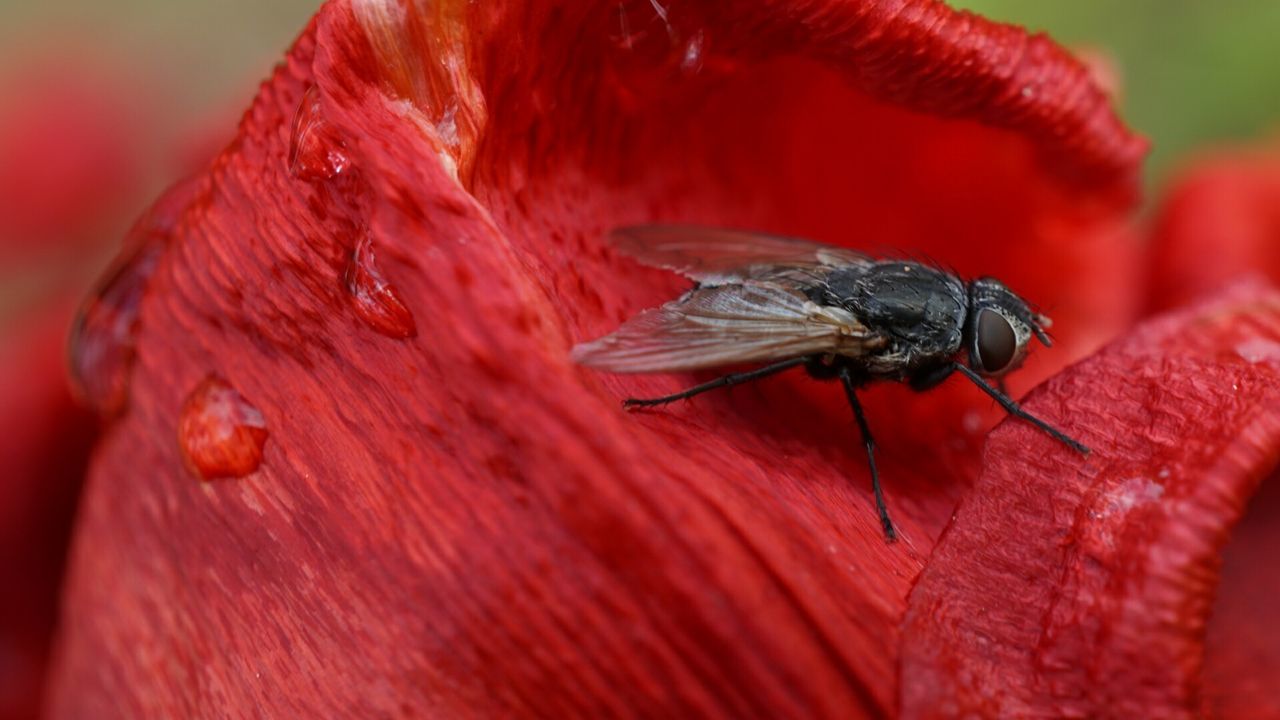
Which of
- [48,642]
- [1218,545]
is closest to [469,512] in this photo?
[1218,545]

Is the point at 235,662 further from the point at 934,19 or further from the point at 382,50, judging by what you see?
the point at 934,19

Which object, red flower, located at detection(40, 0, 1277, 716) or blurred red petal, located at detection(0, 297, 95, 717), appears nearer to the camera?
red flower, located at detection(40, 0, 1277, 716)

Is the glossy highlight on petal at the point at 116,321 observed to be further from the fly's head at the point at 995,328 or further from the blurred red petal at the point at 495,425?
the fly's head at the point at 995,328

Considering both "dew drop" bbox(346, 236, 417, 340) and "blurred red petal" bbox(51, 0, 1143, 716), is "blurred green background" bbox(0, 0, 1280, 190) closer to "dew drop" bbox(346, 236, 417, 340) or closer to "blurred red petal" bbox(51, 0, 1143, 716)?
"blurred red petal" bbox(51, 0, 1143, 716)

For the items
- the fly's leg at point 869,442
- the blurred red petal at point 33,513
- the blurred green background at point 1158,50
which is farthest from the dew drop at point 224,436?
the blurred green background at point 1158,50

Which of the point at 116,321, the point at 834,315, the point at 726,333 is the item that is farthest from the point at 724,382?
the point at 116,321

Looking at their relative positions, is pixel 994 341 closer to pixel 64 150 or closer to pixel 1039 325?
pixel 1039 325

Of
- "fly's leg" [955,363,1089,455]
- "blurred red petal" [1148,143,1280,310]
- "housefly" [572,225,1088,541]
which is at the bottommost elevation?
"blurred red petal" [1148,143,1280,310]

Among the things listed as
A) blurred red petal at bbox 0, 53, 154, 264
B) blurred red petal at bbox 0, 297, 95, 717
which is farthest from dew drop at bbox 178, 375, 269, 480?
blurred red petal at bbox 0, 53, 154, 264
